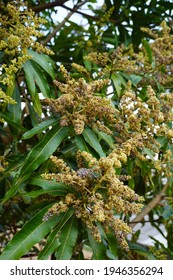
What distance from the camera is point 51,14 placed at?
3.14 m

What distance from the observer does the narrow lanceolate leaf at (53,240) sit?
116 centimetres

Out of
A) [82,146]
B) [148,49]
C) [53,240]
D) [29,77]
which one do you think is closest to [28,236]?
[53,240]

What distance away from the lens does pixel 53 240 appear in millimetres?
1168

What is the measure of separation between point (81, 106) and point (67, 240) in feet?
1.29

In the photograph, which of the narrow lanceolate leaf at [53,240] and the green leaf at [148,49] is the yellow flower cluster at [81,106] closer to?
the narrow lanceolate leaf at [53,240]

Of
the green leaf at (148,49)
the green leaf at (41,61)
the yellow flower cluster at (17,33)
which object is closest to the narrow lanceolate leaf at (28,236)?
the yellow flower cluster at (17,33)

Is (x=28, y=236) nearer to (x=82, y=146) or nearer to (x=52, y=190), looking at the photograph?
(x=52, y=190)

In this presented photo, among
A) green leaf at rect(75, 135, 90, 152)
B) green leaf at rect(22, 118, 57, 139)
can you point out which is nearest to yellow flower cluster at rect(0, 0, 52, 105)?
green leaf at rect(22, 118, 57, 139)

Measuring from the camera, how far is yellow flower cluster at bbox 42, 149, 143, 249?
108 cm

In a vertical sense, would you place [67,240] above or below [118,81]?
below

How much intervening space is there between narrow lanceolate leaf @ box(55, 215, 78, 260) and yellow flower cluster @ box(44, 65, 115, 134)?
27 centimetres

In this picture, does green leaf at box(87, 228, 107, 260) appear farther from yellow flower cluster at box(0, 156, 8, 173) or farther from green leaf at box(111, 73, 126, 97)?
green leaf at box(111, 73, 126, 97)

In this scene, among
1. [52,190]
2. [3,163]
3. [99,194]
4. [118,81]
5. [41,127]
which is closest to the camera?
[99,194]
